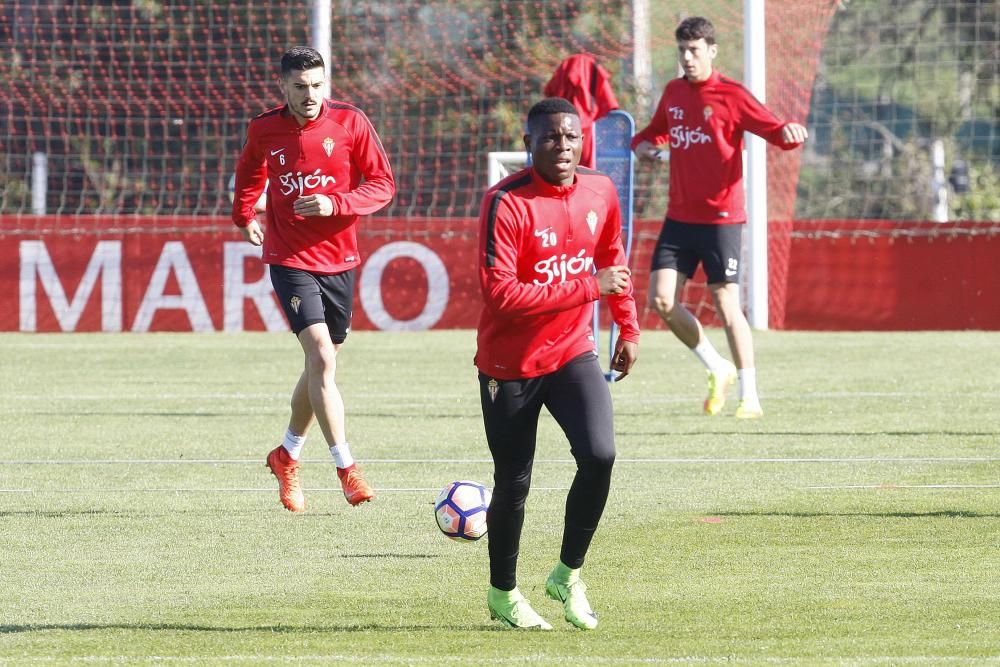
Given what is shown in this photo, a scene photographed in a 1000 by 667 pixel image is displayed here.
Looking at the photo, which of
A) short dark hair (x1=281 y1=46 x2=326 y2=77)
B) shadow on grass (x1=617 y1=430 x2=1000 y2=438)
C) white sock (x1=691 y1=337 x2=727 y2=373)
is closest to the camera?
short dark hair (x1=281 y1=46 x2=326 y2=77)

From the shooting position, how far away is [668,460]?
1001 centimetres

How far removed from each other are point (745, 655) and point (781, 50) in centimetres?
1682

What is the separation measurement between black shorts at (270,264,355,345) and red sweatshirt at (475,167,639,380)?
2.74m

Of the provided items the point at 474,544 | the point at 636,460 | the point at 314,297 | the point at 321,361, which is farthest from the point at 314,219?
the point at 636,460

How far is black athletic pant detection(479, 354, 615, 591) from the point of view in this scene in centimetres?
592

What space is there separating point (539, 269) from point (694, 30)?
595 cm

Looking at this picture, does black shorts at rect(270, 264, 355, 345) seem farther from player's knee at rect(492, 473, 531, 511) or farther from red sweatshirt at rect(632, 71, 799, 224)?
red sweatshirt at rect(632, 71, 799, 224)

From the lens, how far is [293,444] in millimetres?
8758

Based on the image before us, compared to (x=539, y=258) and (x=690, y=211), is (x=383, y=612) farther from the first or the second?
(x=690, y=211)

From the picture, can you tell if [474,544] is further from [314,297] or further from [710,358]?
[710,358]

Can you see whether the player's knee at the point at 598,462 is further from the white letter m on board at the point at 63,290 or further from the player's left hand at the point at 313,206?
the white letter m on board at the point at 63,290

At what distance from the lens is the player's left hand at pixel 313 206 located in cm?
826

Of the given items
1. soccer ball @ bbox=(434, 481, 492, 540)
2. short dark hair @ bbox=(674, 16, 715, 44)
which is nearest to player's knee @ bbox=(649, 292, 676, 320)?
short dark hair @ bbox=(674, 16, 715, 44)

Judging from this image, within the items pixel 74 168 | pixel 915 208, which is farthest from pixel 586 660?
pixel 915 208
